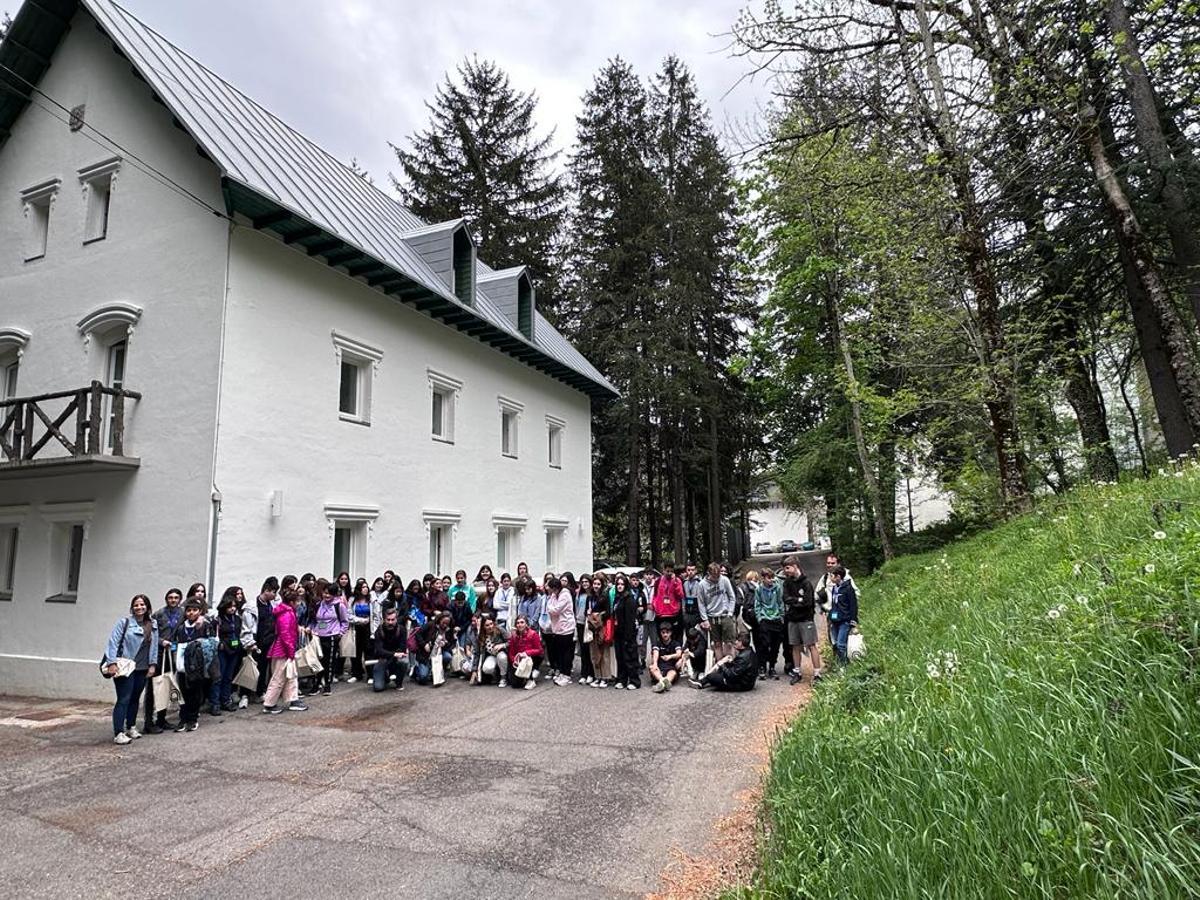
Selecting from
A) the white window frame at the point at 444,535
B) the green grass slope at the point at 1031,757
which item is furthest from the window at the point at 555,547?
the green grass slope at the point at 1031,757

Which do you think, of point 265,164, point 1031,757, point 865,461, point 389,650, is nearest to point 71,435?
point 265,164

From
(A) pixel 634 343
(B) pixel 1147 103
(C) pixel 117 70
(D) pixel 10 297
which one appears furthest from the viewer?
(A) pixel 634 343

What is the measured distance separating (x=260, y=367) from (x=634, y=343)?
15.7 metres

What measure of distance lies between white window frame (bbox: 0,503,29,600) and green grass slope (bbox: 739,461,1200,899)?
13.8 m

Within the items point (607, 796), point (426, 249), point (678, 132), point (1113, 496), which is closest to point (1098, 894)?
point (607, 796)

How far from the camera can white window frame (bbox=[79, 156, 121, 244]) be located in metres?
12.1

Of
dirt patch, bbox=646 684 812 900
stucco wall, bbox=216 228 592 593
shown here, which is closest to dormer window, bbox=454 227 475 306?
stucco wall, bbox=216 228 592 593

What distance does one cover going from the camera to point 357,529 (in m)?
12.7

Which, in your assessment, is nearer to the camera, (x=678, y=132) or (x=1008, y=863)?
(x=1008, y=863)

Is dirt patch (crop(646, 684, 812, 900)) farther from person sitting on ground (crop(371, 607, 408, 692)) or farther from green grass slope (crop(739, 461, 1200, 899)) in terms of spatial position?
person sitting on ground (crop(371, 607, 408, 692))

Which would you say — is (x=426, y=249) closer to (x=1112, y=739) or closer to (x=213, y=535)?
(x=213, y=535)

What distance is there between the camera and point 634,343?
2470 centimetres

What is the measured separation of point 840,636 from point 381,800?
667 centimetres

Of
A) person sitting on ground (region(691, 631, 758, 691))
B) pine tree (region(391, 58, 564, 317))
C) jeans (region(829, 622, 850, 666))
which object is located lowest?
person sitting on ground (region(691, 631, 758, 691))
